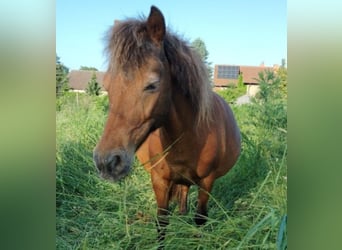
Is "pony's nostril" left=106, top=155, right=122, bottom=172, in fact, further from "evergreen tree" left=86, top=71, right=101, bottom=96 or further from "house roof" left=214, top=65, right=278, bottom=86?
"house roof" left=214, top=65, right=278, bottom=86

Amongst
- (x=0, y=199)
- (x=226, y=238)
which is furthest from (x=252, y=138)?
(x=0, y=199)

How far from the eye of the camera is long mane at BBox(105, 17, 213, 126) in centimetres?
102

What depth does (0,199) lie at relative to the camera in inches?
36.7

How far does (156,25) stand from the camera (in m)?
1.03

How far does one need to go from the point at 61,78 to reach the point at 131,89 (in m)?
0.28

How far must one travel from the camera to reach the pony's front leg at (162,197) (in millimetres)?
1215

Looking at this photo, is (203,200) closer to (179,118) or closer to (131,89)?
(179,118)

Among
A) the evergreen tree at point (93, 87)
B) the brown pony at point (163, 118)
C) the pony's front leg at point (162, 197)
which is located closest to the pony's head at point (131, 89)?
the brown pony at point (163, 118)

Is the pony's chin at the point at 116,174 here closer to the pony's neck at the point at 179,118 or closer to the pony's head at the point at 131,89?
the pony's head at the point at 131,89

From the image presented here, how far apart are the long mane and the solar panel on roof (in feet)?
0.17

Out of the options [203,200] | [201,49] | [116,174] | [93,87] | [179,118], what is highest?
[201,49]

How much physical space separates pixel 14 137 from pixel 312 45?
0.81 meters

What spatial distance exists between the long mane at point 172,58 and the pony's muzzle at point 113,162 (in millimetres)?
252

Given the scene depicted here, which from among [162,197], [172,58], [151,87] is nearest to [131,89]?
[151,87]
